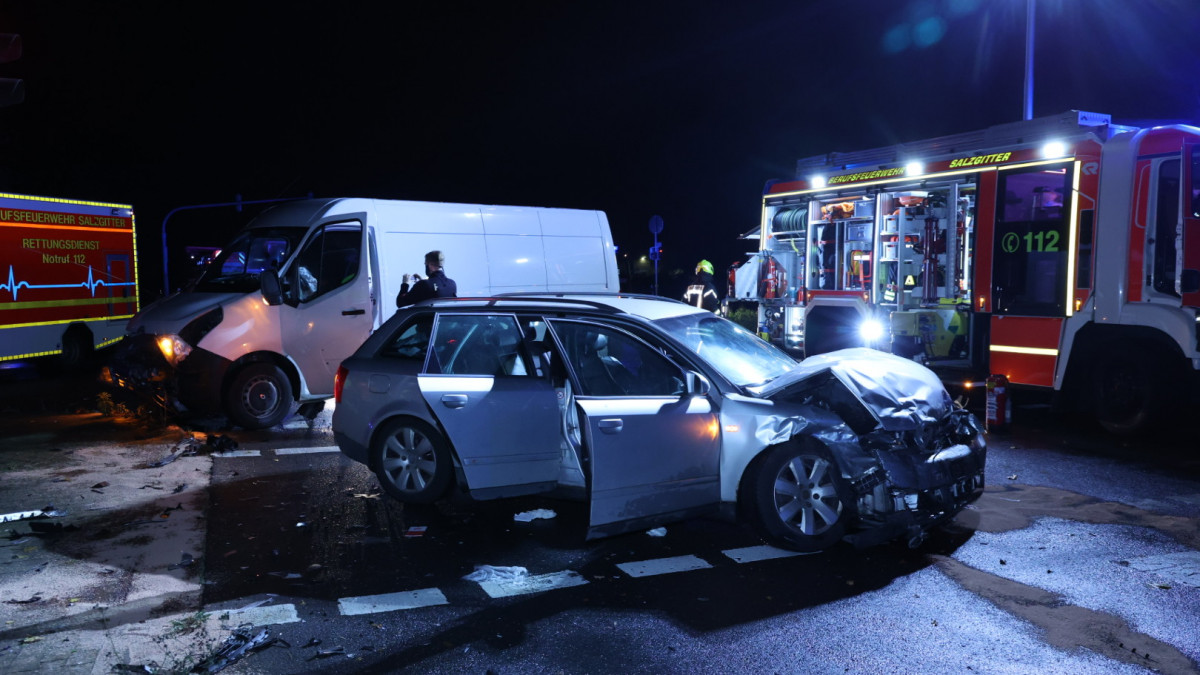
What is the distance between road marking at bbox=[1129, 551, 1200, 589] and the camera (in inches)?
195

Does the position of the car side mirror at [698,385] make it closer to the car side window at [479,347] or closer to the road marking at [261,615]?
the car side window at [479,347]

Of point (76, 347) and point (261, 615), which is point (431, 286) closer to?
point (261, 615)

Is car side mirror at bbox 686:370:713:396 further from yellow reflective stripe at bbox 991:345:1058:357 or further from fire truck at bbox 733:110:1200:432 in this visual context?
yellow reflective stripe at bbox 991:345:1058:357

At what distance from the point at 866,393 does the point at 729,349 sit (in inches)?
44.3

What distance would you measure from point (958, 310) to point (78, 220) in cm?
1381

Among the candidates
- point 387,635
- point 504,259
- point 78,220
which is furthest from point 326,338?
point 78,220

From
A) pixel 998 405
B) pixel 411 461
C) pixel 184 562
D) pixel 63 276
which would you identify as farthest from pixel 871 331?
pixel 63 276

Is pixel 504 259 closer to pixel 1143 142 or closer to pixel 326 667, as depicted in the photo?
pixel 1143 142

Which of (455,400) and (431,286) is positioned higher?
(431,286)

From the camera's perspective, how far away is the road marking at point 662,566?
5.19 m

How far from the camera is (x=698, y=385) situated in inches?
220

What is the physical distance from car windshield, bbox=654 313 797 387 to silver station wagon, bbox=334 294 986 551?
17 mm

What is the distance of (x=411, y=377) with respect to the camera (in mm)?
6484

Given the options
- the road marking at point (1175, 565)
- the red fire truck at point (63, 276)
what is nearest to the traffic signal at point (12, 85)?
the road marking at point (1175, 565)
